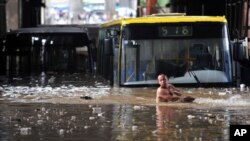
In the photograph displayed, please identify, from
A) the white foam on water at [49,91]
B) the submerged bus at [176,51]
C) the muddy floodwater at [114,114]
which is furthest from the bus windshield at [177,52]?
the white foam on water at [49,91]

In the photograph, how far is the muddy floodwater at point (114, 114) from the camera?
10.3m

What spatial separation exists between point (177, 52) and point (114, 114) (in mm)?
5009

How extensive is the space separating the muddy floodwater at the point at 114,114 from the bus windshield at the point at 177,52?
1.52 ft

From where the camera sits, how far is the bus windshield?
17609 millimetres

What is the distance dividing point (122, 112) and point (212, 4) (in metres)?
23.1

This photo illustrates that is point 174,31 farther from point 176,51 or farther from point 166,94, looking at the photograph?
point 166,94

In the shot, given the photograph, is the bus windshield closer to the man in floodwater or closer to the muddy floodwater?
the muddy floodwater

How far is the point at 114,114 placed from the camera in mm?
13062

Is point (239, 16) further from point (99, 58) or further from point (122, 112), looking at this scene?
point (122, 112)

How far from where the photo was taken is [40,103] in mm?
15328

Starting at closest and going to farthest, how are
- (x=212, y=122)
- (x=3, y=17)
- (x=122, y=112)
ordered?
1. (x=212, y=122)
2. (x=122, y=112)
3. (x=3, y=17)

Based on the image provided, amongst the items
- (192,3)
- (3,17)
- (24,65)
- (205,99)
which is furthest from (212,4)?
(205,99)

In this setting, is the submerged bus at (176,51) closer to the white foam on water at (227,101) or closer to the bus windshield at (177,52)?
the bus windshield at (177,52)

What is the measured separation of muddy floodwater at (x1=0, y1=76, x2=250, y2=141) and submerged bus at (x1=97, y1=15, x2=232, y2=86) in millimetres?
419
